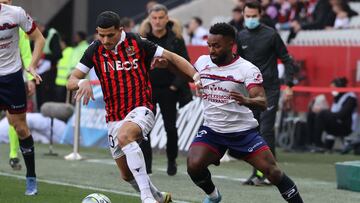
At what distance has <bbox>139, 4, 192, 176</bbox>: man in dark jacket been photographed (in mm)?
13547

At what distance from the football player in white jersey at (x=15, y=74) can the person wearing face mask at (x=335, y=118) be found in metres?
8.13

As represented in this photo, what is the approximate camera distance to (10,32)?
11.4 metres

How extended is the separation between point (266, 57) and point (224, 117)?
3168mm

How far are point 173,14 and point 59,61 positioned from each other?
6250mm

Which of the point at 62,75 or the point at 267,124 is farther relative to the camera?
the point at 62,75

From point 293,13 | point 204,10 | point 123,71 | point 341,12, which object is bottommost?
point 204,10

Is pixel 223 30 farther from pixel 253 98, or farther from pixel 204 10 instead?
pixel 204 10

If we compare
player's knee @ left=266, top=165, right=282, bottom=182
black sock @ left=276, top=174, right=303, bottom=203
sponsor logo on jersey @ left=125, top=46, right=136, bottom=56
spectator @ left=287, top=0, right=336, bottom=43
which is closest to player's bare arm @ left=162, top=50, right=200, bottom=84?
sponsor logo on jersey @ left=125, top=46, right=136, bottom=56

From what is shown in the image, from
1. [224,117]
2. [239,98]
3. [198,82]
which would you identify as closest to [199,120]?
[224,117]

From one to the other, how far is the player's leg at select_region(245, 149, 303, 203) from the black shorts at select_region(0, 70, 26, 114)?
9.53 ft

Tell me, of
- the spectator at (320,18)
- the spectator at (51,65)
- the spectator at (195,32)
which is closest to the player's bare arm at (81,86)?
the spectator at (320,18)

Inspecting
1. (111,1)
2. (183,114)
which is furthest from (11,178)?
(111,1)

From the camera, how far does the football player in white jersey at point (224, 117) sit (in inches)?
383

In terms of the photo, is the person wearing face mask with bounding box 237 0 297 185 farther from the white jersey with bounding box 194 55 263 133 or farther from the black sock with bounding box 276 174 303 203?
the black sock with bounding box 276 174 303 203
